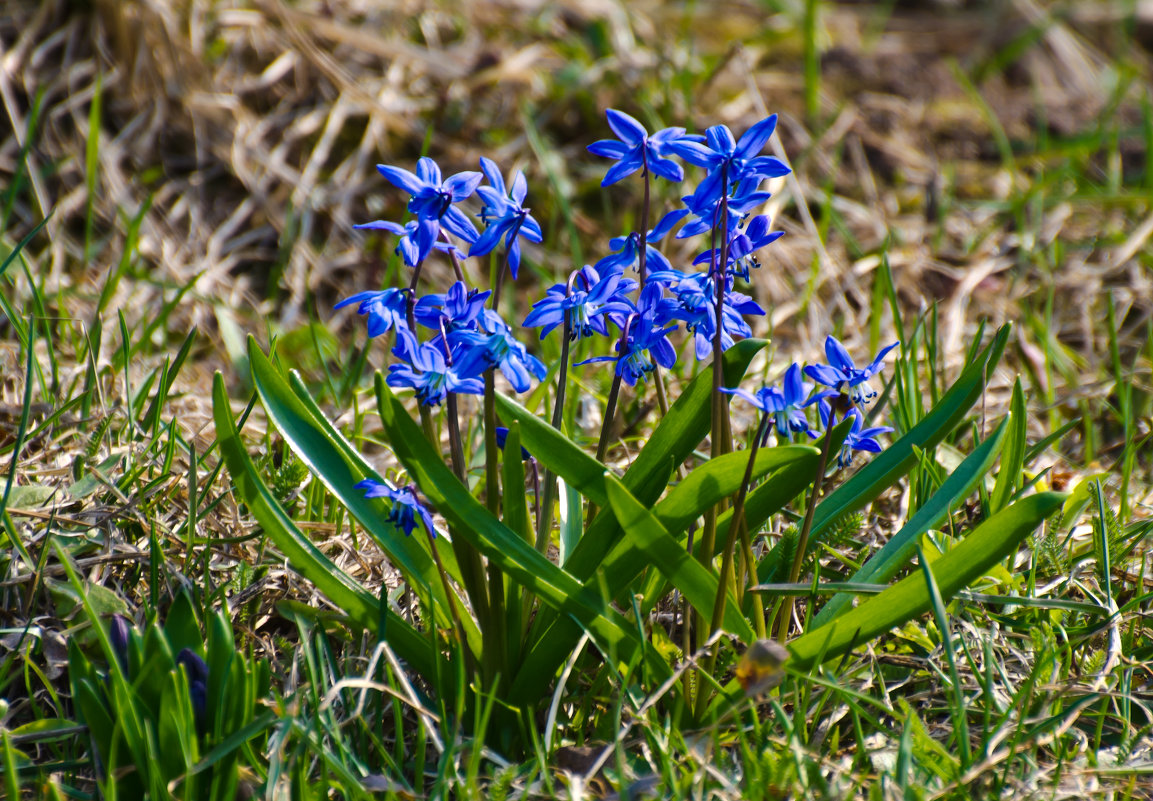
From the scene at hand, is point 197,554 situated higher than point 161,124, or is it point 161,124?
point 161,124

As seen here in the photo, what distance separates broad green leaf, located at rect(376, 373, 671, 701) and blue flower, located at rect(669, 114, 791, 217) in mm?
594

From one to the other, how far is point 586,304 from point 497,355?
185mm

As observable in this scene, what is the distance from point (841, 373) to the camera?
1615mm

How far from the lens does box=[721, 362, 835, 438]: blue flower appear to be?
1.56 meters

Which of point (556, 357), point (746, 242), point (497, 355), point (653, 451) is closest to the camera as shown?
point (497, 355)

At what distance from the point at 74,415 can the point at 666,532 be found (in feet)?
6.20

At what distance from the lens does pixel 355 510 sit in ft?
5.88

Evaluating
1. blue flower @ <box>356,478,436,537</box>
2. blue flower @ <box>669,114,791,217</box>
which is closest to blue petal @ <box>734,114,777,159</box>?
blue flower @ <box>669,114,791,217</box>

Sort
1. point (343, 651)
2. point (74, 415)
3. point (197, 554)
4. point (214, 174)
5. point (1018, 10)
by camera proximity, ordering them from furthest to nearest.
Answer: point (1018, 10) < point (214, 174) < point (74, 415) < point (197, 554) < point (343, 651)

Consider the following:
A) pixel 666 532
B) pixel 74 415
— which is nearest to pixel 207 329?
pixel 74 415

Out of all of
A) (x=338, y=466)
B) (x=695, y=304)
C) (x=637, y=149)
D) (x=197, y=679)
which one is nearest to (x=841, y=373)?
(x=695, y=304)

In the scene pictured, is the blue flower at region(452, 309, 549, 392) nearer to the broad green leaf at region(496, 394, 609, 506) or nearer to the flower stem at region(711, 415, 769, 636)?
the broad green leaf at region(496, 394, 609, 506)

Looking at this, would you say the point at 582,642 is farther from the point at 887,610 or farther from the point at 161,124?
the point at 161,124

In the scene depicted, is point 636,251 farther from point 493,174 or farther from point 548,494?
point 548,494
